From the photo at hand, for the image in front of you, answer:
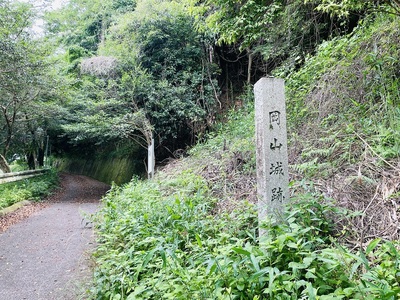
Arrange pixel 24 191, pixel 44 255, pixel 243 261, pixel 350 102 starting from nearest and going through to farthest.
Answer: pixel 243 261, pixel 350 102, pixel 44 255, pixel 24 191

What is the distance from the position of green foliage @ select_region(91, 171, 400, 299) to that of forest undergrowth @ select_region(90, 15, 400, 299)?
0.01 metres

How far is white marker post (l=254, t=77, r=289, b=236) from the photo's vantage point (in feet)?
8.71

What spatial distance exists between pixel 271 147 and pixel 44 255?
13.5ft

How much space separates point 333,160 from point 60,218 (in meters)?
6.79

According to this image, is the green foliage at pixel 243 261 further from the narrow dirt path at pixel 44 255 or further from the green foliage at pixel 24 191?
the green foliage at pixel 24 191

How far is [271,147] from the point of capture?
2.70 meters

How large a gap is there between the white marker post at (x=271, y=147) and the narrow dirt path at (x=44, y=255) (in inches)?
89.8

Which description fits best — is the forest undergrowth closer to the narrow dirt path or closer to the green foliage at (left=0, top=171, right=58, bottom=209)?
the narrow dirt path

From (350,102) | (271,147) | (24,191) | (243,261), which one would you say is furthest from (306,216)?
(24,191)

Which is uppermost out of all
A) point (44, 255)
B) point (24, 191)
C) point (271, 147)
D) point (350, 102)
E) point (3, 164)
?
point (350, 102)

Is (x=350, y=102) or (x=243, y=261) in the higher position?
(x=350, y=102)

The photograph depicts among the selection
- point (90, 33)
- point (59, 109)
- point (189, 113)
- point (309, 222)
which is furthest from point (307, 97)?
point (90, 33)

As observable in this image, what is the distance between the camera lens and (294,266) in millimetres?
1937

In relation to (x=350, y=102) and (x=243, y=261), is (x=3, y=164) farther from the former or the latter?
(x=350, y=102)
